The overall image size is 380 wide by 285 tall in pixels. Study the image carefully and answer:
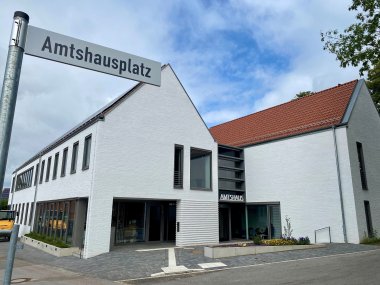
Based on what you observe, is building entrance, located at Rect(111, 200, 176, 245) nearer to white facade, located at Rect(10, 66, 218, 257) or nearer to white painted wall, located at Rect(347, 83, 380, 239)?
white facade, located at Rect(10, 66, 218, 257)

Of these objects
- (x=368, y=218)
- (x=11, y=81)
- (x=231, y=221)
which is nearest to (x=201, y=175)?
(x=231, y=221)

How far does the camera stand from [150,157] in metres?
Answer: 17.7

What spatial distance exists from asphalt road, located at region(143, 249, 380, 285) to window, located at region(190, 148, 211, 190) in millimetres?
8650

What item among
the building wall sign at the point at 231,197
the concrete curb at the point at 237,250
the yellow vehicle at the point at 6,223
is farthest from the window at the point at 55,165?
the concrete curb at the point at 237,250

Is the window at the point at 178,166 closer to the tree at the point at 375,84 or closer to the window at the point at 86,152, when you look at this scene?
the window at the point at 86,152

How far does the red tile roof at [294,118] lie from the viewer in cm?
2027

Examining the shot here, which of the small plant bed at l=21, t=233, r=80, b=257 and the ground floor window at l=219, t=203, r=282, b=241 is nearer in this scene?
the small plant bed at l=21, t=233, r=80, b=257

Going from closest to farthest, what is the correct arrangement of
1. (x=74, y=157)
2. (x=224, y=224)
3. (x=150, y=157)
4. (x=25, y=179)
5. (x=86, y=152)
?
(x=86, y=152), (x=150, y=157), (x=74, y=157), (x=224, y=224), (x=25, y=179)

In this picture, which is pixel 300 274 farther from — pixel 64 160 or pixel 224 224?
pixel 64 160

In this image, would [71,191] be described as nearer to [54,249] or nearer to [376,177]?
[54,249]

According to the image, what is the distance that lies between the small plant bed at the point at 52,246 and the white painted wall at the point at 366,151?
14.9 m

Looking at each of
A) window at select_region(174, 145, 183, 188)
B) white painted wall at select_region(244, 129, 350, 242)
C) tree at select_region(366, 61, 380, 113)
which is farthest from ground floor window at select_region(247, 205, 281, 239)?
tree at select_region(366, 61, 380, 113)

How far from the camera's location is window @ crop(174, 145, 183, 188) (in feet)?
62.2

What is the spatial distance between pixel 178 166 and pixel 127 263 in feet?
26.0
